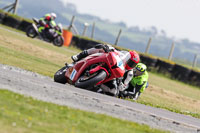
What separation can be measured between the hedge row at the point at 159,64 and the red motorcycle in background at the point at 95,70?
18.4m

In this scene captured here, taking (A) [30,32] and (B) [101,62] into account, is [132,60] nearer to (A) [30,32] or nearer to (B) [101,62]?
(B) [101,62]

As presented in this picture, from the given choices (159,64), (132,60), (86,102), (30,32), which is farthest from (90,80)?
(159,64)

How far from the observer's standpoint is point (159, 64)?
28.9m

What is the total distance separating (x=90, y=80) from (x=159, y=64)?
65.0 feet

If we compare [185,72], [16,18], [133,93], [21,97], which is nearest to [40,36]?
[16,18]

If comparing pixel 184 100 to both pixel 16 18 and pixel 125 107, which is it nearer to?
pixel 125 107

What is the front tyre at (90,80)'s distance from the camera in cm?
947

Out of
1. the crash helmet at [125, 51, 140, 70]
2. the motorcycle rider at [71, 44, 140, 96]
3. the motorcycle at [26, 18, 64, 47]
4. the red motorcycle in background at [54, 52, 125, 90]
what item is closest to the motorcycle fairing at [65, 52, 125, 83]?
the red motorcycle in background at [54, 52, 125, 90]

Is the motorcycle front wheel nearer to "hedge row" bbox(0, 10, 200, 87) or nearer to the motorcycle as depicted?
the motorcycle

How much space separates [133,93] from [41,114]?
641 cm

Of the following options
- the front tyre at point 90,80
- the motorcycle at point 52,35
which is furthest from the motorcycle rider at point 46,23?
the front tyre at point 90,80

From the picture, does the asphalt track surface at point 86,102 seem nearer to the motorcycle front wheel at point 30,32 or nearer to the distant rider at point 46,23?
the motorcycle front wheel at point 30,32

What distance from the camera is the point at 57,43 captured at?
26656 mm

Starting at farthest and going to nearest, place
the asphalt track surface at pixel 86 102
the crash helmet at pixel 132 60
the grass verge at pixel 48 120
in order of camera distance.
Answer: the crash helmet at pixel 132 60
the asphalt track surface at pixel 86 102
the grass verge at pixel 48 120
